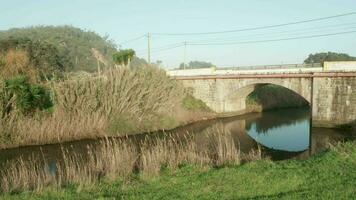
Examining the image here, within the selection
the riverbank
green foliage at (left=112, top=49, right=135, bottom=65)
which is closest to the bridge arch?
green foliage at (left=112, top=49, right=135, bottom=65)

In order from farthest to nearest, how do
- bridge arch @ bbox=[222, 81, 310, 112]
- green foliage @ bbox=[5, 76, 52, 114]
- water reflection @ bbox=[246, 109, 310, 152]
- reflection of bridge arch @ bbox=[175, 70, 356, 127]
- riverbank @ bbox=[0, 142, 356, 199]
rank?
bridge arch @ bbox=[222, 81, 310, 112] → reflection of bridge arch @ bbox=[175, 70, 356, 127] → water reflection @ bbox=[246, 109, 310, 152] → green foliage @ bbox=[5, 76, 52, 114] → riverbank @ bbox=[0, 142, 356, 199]

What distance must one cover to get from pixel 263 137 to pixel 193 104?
36.7 feet

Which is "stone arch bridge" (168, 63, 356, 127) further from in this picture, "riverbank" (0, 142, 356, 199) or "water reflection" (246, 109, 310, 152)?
"riverbank" (0, 142, 356, 199)

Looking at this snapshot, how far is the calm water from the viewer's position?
21.7 metres

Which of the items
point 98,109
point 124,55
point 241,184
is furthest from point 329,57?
point 241,184

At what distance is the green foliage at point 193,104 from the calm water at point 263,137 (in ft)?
7.59

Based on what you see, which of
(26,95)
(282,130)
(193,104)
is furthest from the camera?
(193,104)

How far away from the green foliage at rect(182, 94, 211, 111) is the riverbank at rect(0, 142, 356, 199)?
24.6 metres

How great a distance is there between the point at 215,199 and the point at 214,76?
30488 millimetres

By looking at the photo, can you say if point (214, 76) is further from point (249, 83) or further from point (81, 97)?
point (81, 97)

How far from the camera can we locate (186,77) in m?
41.5

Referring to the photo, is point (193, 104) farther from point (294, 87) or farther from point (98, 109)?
point (98, 109)

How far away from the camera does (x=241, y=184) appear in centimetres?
1043

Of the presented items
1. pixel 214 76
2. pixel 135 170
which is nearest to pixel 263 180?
pixel 135 170
